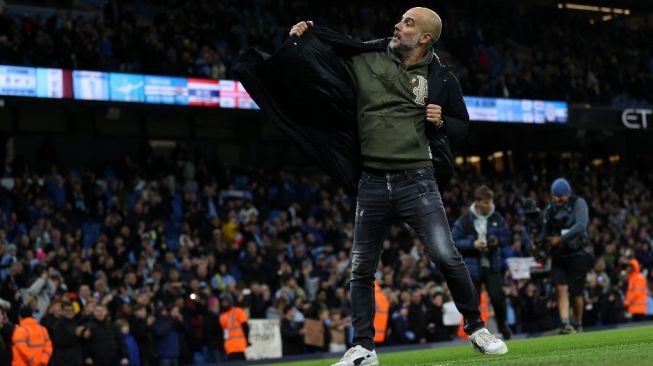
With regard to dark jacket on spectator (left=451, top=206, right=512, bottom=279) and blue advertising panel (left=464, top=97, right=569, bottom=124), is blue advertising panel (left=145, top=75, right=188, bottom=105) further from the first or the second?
dark jacket on spectator (left=451, top=206, right=512, bottom=279)

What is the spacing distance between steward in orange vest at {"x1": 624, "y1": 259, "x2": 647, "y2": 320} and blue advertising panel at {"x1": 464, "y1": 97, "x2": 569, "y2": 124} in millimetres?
7480

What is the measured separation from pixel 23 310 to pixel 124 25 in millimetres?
12668

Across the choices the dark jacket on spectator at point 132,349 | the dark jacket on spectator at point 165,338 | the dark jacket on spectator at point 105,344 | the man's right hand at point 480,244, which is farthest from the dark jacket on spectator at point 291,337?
the man's right hand at point 480,244

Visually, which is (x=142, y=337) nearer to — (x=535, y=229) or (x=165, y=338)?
(x=165, y=338)

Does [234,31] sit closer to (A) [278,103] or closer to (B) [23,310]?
(B) [23,310]

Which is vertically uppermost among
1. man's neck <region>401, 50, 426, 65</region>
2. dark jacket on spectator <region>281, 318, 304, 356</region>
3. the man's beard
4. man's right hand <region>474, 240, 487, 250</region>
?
the man's beard

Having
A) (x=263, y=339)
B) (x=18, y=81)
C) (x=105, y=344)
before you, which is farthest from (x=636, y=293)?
(x=18, y=81)

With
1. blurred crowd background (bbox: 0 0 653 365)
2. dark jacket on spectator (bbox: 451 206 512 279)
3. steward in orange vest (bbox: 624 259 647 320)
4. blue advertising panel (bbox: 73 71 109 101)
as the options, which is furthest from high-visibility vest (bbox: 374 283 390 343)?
blue advertising panel (bbox: 73 71 109 101)

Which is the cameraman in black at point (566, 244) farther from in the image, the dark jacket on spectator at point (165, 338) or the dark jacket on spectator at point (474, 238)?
the dark jacket on spectator at point (165, 338)

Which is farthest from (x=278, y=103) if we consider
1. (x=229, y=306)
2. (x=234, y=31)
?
(x=234, y=31)

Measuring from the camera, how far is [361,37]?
115 ft

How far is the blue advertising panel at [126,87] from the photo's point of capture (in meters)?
26.9

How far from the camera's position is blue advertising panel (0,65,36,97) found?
25219 mm

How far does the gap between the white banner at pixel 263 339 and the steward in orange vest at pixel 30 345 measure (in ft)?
15.5
